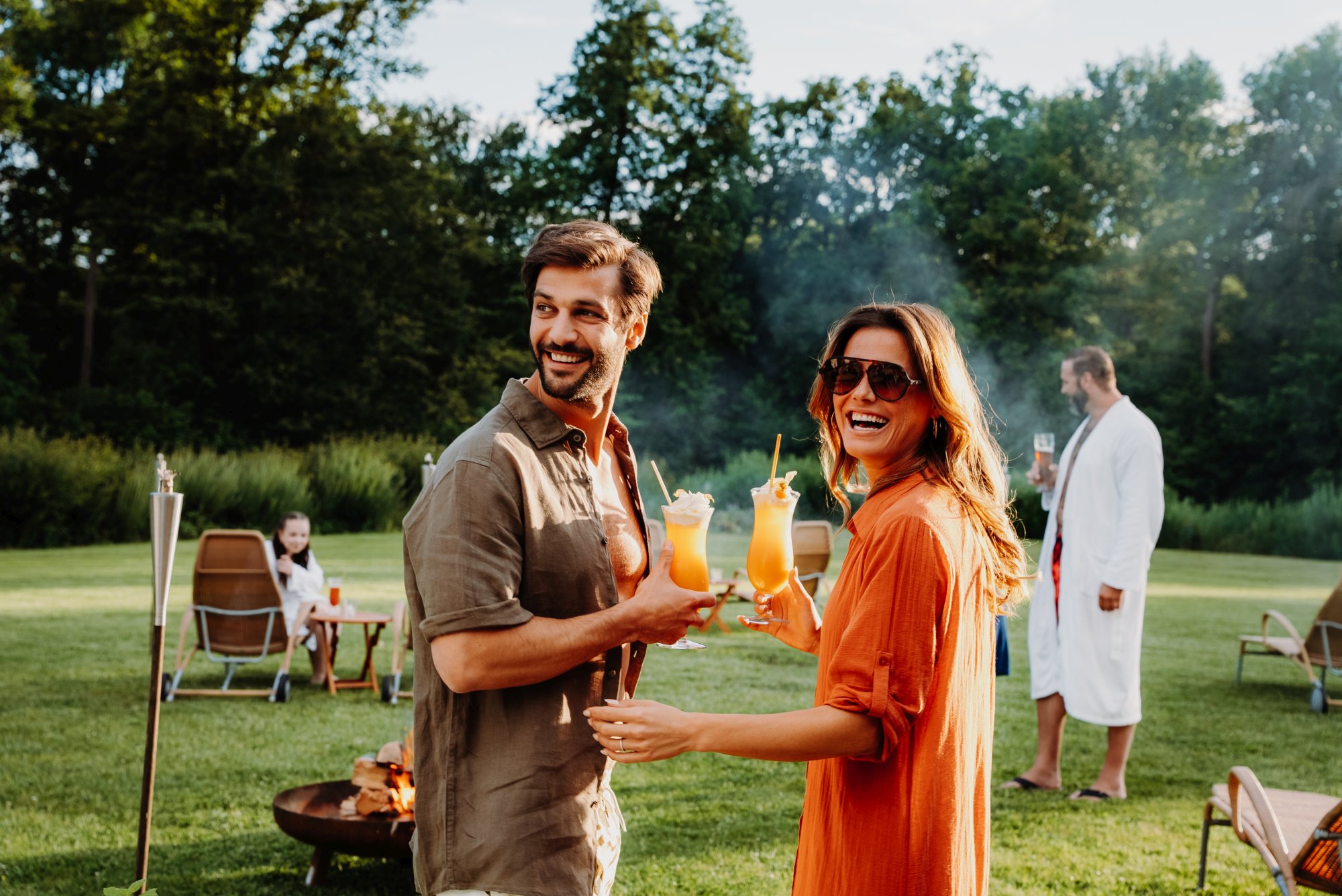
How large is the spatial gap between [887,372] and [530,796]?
3.23ft

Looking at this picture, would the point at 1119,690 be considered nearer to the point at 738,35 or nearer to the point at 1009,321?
the point at 1009,321

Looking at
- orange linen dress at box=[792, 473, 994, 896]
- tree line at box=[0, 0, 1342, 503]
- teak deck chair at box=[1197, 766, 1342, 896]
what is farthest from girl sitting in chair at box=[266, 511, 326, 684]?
tree line at box=[0, 0, 1342, 503]

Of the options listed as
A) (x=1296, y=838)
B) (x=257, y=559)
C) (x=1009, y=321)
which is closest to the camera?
(x=1296, y=838)

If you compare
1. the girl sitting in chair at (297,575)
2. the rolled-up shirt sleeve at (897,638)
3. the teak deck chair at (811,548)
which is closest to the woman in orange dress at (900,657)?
the rolled-up shirt sleeve at (897,638)

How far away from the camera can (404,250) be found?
3456 cm

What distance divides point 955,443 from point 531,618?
826mm

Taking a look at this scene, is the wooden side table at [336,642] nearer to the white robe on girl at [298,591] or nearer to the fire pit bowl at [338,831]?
the white robe on girl at [298,591]

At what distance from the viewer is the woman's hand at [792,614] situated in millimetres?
2605

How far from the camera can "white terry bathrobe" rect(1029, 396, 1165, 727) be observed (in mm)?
5914

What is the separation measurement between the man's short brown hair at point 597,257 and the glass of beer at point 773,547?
1.70 feet

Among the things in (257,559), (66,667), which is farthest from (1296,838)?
(66,667)

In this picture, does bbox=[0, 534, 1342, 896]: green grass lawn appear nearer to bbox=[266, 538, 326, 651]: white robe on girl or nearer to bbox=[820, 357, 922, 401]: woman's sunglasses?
bbox=[266, 538, 326, 651]: white robe on girl

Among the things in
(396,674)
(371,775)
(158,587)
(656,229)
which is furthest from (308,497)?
(158,587)

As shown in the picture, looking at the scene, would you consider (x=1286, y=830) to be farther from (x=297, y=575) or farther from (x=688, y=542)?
(x=297, y=575)
